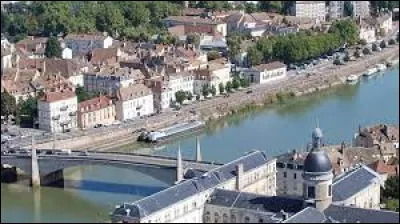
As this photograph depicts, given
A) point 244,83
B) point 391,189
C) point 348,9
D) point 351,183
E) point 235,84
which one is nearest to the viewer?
point 351,183

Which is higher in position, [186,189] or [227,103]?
[186,189]

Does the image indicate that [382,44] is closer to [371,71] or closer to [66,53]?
[371,71]

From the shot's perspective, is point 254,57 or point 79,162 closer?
point 79,162

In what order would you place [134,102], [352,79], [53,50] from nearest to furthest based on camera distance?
[134,102], [352,79], [53,50]

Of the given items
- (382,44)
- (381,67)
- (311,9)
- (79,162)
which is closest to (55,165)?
(79,162)

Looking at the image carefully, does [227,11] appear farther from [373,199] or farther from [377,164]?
[373,199]

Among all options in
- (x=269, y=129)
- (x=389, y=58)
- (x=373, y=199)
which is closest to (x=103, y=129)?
(x=269, y=129)
